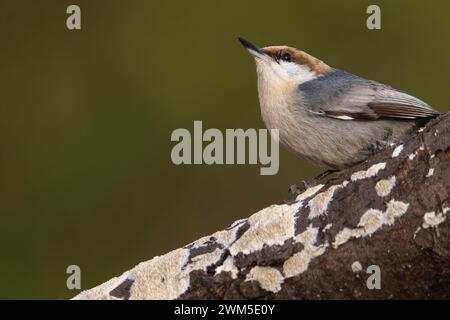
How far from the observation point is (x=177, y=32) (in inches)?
201

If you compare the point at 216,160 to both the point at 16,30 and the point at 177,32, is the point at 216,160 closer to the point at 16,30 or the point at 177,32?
the point at 177,32

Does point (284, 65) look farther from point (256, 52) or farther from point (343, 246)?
point (343, 246)

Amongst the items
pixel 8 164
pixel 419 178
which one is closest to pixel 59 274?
pixel 8 164

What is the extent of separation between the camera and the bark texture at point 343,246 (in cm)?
227

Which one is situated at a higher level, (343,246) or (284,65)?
(284,65)

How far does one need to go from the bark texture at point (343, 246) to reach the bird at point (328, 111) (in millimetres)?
691

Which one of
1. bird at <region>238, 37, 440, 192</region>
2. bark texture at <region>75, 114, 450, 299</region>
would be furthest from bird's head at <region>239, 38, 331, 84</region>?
bark texture at <region>75, 114, 450, 299</region>

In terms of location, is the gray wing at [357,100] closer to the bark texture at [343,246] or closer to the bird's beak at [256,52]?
the bird's beak at [256,52]

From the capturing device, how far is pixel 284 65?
12.3 feet

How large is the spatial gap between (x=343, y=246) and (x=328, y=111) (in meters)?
1.23

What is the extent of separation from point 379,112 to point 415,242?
1213 mm

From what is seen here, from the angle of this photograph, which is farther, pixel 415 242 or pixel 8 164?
pixel 8 164

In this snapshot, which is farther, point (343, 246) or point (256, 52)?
point (256, 52)

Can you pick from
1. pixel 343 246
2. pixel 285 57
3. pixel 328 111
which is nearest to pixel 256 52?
pixel 285 57
